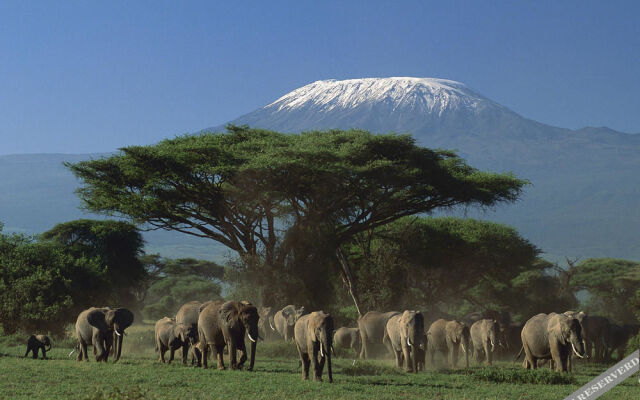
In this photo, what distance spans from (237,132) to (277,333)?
11.7 metres

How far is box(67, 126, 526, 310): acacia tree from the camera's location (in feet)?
128

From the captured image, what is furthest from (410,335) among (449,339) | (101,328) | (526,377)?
(101,328)

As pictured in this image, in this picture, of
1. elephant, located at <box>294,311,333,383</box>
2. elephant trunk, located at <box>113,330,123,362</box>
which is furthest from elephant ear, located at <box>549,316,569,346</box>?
elephant trunk, located at <box>113,330,123,362</box>

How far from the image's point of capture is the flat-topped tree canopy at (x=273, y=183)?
38938 millimetres

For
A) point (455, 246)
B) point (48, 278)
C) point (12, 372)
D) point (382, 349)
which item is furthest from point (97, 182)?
point (455, 246)

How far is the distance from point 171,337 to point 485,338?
1105cm

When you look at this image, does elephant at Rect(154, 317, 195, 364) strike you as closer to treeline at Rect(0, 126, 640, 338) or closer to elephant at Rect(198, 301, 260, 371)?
elephant at Rect(198, 301, 260, 371)

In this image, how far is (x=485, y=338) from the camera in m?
28.5

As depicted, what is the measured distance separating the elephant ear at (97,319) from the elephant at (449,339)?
11201mm

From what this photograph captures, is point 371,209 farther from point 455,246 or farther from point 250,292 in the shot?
point 455,246

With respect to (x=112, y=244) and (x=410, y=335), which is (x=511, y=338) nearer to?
(x=410, y=335)

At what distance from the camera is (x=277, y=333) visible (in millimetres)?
38688

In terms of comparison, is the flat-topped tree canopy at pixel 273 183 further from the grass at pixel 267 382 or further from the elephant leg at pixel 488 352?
the grass at pixel 267 382

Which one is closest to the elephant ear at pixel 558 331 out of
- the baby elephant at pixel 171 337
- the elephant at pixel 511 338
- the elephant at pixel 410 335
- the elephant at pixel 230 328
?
the elephant at pixel 410 335
